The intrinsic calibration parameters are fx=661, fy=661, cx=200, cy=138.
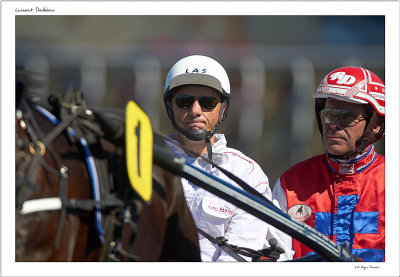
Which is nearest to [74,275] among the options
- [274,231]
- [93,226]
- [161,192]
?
[93,226]

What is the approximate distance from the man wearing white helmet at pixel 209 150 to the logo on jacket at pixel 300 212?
0.15m

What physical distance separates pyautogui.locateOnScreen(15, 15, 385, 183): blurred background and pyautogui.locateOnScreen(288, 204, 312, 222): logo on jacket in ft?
13.5

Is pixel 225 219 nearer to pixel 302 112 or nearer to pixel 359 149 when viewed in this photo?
pixel 359 149

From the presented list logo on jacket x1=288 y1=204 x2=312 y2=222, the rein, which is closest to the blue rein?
the rein

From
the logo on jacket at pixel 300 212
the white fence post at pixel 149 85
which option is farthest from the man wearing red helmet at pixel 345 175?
the white fence post at pixel 149 85

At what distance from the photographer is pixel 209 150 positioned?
11.8 feet

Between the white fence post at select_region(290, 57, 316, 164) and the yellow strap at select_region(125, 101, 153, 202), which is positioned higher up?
the white fence post at select_region(290, 57, 316, 164)

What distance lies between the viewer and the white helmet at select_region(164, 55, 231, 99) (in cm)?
368

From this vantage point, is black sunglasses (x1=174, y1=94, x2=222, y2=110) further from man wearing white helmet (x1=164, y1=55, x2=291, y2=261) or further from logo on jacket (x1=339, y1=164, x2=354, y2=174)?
logo on jacket (x1=339, y1=164, x2=354, y2=174)

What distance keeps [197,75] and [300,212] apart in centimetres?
96

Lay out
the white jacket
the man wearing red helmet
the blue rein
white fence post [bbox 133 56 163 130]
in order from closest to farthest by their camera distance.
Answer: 1. the blue rein
2. the white jacket
3. the man wearing red helmet
4. white fence post [bbox 133 56 163 130]

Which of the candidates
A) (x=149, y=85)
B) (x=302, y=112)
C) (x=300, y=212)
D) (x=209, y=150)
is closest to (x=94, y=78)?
(x=149, y=85)

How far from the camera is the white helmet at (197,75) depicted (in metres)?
3.68

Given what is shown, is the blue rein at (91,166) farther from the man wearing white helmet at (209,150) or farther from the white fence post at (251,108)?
the white fence post at (251,108)
